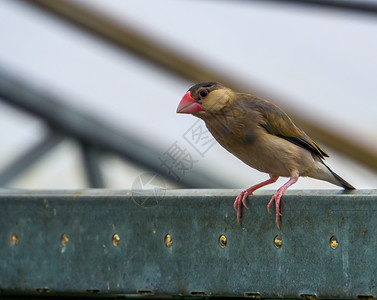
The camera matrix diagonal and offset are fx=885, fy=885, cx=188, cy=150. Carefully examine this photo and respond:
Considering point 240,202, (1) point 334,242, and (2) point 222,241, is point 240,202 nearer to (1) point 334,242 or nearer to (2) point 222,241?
(2) point 222,241

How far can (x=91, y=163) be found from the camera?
5.28 metres

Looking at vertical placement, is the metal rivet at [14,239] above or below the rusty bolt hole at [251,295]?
above

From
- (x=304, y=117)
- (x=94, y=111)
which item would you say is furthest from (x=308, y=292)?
(x=94, y=111)

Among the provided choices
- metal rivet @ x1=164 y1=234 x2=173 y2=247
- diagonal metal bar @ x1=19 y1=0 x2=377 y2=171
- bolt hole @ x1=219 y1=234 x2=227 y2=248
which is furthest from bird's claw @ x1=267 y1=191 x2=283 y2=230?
diagonal metal bar @ x1=19 y1=0 x2=377 y2=171

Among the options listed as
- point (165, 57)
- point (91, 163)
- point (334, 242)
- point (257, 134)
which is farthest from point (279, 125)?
point (91, 163)

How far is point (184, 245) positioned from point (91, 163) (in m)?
2.61

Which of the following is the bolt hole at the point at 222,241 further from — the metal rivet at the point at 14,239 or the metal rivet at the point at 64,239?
the metal rivet at the point at 14,239

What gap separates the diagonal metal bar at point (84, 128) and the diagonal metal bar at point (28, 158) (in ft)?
0.26

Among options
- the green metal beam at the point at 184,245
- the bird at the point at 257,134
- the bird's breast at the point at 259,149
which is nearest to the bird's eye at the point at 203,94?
the bird at the point at 257,134

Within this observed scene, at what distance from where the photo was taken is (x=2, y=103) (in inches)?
201

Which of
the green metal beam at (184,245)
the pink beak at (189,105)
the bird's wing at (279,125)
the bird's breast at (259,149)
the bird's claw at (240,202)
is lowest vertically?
the green metal beam at (184,245)

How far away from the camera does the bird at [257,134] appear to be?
3.75 meters

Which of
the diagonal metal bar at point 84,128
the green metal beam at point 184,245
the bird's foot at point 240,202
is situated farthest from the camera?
the diagonal metal bar at point 84,128

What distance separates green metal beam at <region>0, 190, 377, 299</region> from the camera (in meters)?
2.48
